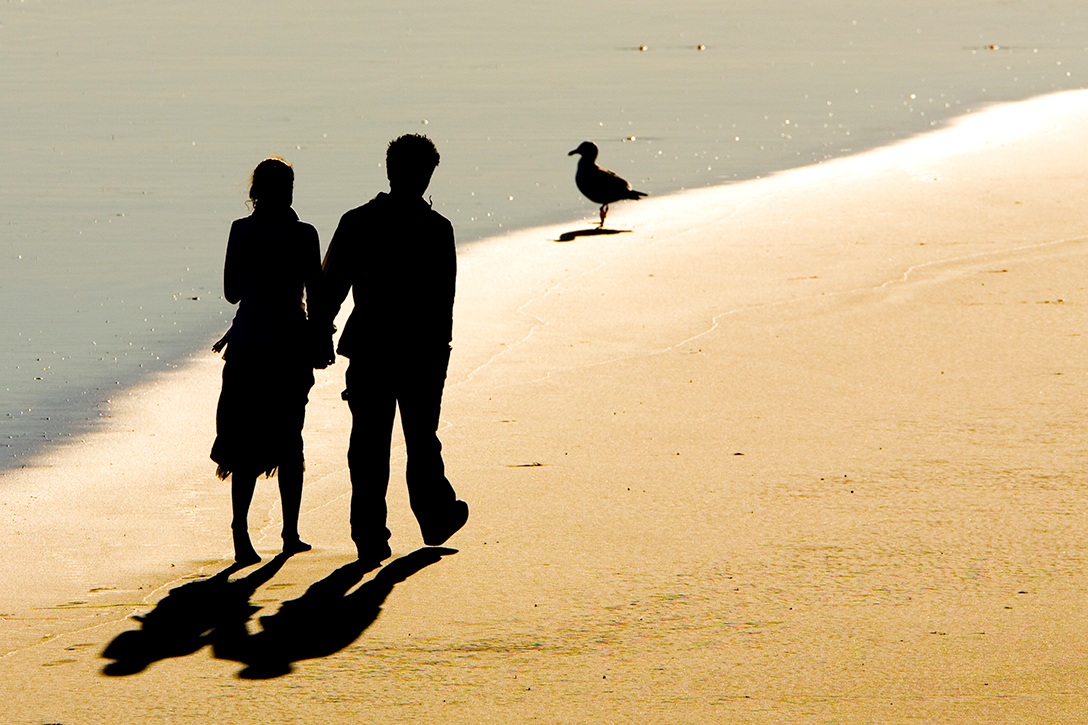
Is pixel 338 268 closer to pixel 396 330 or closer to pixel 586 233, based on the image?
pixel 396 330

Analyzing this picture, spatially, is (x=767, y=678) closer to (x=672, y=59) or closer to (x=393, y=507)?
(x=393, y=507)

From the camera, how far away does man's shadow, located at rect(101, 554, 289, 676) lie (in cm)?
532

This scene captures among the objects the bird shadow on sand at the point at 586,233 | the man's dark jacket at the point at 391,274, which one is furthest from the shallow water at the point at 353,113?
the man's dark jacket at the point at 391,274

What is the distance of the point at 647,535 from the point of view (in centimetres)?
646

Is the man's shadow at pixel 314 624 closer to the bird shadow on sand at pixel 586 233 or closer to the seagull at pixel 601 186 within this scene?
the bird shadow on sand at pixel 586 233

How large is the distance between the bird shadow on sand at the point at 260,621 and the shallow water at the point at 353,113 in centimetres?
269

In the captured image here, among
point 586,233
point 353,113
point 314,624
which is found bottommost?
point 314,624

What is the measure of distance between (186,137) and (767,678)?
15546 millimetres

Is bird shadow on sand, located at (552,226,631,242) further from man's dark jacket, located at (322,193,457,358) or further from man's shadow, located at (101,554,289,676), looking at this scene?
man's shadow, located at (101,554,289,676)

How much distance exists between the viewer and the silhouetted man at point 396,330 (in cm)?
617

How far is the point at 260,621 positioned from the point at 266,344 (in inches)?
45.7

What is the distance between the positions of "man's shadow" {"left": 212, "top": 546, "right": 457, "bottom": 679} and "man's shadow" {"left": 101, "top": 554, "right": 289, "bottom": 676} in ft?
0.27

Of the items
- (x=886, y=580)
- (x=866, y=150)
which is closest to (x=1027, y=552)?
(x=886, y=580)

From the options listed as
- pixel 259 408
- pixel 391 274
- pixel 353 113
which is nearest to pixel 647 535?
pixel 391 274
